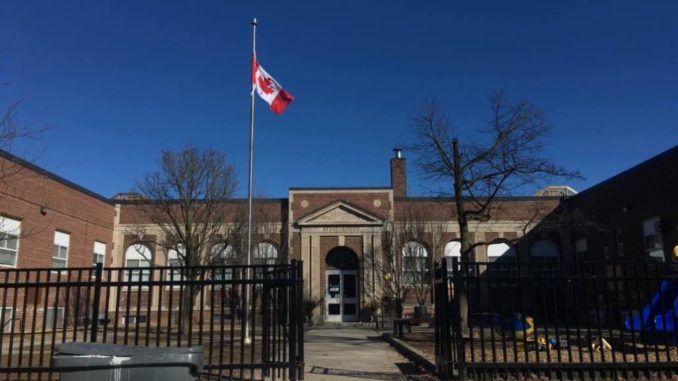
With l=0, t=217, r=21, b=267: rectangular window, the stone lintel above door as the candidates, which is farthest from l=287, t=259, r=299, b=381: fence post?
the stone lintel above door

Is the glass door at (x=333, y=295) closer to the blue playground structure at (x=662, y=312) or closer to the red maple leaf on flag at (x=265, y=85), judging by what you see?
the red maple leaf on flag at (x=265, y=85)

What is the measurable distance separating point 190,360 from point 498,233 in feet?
97.9

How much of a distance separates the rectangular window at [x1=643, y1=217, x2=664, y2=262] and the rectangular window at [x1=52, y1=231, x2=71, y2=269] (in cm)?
2458

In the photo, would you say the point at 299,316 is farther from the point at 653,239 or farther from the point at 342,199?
the point at 342,199

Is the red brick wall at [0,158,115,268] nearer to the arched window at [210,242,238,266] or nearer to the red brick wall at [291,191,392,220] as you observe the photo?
the arched window at [210,242,238,266]

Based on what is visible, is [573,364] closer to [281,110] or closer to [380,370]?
[380,370]

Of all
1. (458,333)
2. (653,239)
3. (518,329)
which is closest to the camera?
(458,333)

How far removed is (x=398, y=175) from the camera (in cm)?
3675

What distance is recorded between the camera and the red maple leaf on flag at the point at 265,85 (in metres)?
19.4

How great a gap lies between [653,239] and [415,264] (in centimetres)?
1152

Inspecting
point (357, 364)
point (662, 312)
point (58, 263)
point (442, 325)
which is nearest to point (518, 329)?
point (357, 364)

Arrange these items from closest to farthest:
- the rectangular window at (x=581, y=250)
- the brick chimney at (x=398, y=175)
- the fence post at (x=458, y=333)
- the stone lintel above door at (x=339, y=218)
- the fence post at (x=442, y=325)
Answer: the fence post at (x=458, y=333)
the fence post at (x=442, y=325)
the rectangular window at (x=581, y=250)
the stone lintel above door at (x=339, y=218)
the brick chimney at (x=398, y=175)

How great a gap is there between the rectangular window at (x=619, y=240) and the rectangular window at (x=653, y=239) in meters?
1.89

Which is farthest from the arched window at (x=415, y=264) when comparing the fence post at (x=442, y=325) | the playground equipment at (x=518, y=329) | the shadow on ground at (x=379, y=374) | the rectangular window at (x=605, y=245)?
the fence post at (x=442, y=325)
